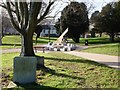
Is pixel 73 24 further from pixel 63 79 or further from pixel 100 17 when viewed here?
pixel 63 79

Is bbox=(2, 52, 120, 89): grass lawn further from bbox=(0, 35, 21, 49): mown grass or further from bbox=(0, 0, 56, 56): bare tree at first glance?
bbox=(0, 35, 21, 49): mown grass

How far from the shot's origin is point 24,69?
38.7 ft

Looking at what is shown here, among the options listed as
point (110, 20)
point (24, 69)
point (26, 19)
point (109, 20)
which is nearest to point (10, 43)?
point (109, 20)

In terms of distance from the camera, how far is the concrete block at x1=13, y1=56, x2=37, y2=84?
11.7 metres

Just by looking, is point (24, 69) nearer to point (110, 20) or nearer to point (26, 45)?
point (26, 45)

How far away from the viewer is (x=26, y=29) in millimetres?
16625

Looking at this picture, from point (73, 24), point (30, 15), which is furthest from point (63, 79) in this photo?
point (73, 24)

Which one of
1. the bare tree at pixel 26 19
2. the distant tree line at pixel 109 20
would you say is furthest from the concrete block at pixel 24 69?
the distant tree line at pixel 109 20

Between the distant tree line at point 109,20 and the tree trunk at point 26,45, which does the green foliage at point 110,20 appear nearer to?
the distant tree line at point 109,20

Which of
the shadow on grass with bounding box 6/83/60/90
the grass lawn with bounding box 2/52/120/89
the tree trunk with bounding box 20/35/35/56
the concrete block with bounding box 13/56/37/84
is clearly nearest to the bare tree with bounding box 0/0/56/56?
the tree trunk with bounding box 20/35/35/56

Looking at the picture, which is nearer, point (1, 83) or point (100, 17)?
point (1, 83)

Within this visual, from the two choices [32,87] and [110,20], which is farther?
[110,20]

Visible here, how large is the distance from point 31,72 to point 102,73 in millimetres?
3401

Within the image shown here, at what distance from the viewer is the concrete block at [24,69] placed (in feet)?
38.4
